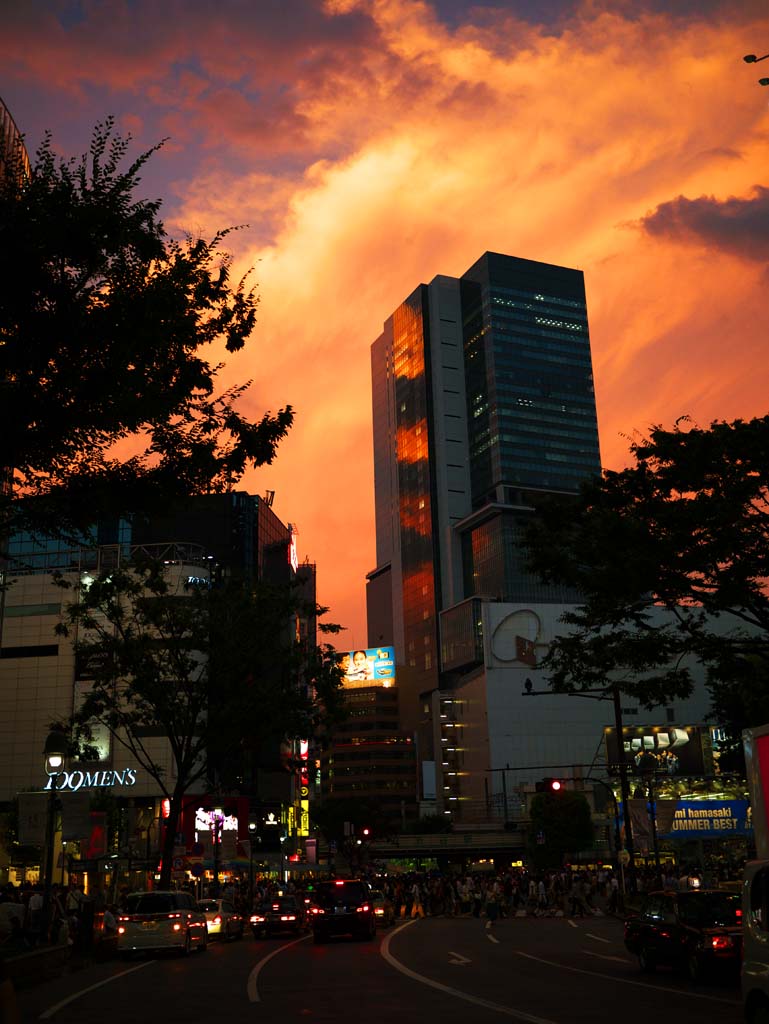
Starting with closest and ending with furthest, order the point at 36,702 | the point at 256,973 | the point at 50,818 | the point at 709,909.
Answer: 1. the point at 709,909
2. the point at 256,973
3. the point at 50,818
4. the point at 36,702

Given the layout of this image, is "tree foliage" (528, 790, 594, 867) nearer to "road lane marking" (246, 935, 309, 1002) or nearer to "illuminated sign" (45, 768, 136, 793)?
"illuminated sign" (45, 768, 136, 793)

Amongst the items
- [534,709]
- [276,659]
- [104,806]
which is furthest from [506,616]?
[276,659]

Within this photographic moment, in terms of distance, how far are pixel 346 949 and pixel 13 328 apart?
22420 millimetres

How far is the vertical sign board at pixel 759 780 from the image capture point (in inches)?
483

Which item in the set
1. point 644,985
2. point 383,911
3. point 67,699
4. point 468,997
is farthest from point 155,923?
point 67,699

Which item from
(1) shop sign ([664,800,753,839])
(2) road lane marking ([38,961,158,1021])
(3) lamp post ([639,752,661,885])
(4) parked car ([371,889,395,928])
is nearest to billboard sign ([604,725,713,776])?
(3) lamp post ([639,752,661,885])

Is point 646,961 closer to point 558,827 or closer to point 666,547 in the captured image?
point 666,547

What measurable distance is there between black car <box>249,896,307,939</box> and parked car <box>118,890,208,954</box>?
11.1 metres

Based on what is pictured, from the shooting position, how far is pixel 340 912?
34.1 metres

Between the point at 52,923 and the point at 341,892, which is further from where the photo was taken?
the point at 341,892

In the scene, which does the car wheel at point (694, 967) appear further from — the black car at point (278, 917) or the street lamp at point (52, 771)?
the black car at point (278, 917)

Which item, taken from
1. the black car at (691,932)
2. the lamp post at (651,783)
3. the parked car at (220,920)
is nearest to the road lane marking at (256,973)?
the parked car at (220,920)

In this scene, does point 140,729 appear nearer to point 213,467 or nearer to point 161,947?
point 161,947

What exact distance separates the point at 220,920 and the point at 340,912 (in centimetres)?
663
